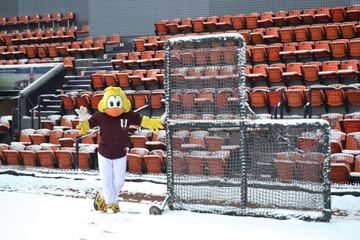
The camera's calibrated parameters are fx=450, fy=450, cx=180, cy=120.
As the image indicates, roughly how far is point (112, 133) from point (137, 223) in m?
1.02

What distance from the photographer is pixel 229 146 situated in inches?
183

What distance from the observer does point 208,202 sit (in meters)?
4.62

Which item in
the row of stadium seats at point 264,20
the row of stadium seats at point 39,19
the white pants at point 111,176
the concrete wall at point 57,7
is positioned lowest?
the white pants at point 111,176

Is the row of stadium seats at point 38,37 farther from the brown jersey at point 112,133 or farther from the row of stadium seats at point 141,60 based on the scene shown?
the brown jersey at point 112,133

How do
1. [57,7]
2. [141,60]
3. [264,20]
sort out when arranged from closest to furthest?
[141,60]
[264,20]
[57,7]

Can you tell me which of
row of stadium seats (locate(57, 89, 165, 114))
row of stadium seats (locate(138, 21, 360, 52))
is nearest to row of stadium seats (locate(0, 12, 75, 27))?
row of stadium seats (locate(57, 89, 165, 114))

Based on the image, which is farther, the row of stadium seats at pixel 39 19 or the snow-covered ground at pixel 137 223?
the row of stadium seats at pixel 39 19

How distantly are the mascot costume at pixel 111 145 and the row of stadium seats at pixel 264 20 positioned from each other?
8.69 metres

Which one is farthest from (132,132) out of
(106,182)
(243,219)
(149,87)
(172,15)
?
(172,15)

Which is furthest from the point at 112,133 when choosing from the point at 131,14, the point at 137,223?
the point at 131,14

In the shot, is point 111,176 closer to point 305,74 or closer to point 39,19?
point 305,74

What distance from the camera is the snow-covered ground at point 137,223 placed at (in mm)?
3574

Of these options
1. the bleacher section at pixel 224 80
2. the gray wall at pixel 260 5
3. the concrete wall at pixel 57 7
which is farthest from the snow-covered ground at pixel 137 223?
the concrete wall at pixel 57 7

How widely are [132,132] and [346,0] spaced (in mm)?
8665
